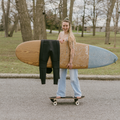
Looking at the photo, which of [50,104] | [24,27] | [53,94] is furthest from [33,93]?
[24,27]

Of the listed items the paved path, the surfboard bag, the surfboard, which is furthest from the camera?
the surfboard

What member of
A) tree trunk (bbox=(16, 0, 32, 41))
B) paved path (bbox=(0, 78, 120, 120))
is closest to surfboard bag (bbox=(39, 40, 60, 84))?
paved path (bbox=(0, 78, 120, 120))

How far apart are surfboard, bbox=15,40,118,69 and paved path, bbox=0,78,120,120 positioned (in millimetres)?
792

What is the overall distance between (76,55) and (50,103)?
1103mm

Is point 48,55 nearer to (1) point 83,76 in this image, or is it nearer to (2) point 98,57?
(2) point 98,57

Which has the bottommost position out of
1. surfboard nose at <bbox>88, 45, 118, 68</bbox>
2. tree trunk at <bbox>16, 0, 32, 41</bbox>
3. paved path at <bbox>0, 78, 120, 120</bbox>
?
paved path at <bbox>0, 78, 120, 120</bbox>

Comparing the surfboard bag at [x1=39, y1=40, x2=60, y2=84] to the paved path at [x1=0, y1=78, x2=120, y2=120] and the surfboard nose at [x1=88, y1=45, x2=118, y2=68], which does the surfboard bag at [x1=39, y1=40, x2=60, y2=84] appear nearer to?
the paved path at [x1=0, y1=78, x2=120, y2=120]

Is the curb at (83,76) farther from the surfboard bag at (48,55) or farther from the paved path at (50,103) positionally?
the surfboard bag at (48,55)

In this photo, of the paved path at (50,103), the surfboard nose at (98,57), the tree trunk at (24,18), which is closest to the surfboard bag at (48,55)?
the paved path at (50,103)

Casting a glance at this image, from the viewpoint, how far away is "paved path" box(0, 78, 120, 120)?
3405mm

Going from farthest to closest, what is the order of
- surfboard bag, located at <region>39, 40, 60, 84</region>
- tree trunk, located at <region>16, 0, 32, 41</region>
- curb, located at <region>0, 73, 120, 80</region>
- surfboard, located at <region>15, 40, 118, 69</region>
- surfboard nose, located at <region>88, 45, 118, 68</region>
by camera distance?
1. tree trunk, located at <region>16, 0, 32, 41</region>
2. curb, located at <region>0, 73, 120, 80</region>
3. surfboard nose, located at <region>88, 45, 118, 68</region>
4. surfboard, located at <region>15, 40, 118, 69</region>
5. surfboard bag, located at <region>39, 40, 60, 84</region>

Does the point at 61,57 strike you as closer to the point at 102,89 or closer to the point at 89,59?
the point at 89,59

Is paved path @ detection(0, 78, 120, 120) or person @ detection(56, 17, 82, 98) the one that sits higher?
person @ detection(56, 17, 82, 98)

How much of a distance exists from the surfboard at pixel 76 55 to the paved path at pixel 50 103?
0.79 metres
